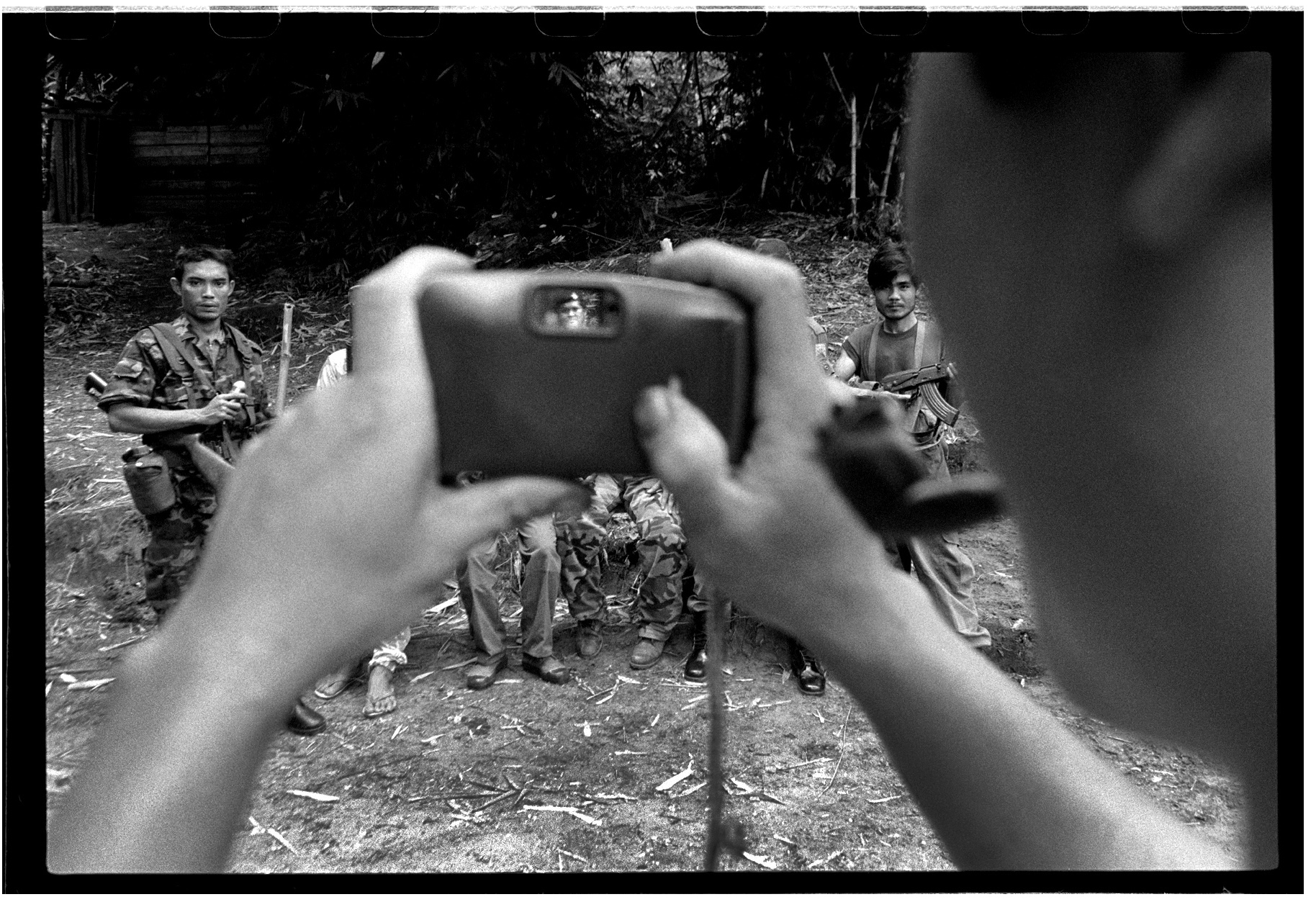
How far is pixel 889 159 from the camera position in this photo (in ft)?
4.12

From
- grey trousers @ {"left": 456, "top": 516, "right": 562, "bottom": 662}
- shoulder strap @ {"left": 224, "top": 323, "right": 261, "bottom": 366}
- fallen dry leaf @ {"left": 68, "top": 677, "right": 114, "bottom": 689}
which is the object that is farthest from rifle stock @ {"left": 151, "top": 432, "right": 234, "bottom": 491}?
grey trousers @ {"left": 456, "top": 516, "right": 562, "bottom": 662}

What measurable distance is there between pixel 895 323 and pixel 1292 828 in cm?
94

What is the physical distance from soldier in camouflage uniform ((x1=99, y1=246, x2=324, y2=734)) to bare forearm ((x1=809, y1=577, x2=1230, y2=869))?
3.55ft

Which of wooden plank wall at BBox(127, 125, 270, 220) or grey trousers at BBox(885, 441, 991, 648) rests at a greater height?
wooden plank wall at BBox(127, 125, 270, 220)

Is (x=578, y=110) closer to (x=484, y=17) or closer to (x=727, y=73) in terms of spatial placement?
(x=727, y=73)

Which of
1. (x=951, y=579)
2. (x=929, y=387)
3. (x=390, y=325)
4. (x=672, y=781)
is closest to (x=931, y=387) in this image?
(x=929, y=387)

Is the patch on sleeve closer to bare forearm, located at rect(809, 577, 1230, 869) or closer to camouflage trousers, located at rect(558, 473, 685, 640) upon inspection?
camouflage trousers, located at rect(558, 473, 685, 640)

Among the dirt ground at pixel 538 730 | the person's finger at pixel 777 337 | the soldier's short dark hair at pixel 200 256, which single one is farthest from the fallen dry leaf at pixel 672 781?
the person's finger at pixel 777 337

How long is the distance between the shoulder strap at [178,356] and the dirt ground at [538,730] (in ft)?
0.20

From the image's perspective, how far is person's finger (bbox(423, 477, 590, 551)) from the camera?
0.89 feet

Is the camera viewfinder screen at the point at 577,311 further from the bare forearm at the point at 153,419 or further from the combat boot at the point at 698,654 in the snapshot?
the combat boot at the point at 698,654

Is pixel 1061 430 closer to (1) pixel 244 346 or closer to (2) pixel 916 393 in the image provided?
(2) pixel 916 393

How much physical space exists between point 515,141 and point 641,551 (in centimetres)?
74

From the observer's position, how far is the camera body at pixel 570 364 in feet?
0.93
